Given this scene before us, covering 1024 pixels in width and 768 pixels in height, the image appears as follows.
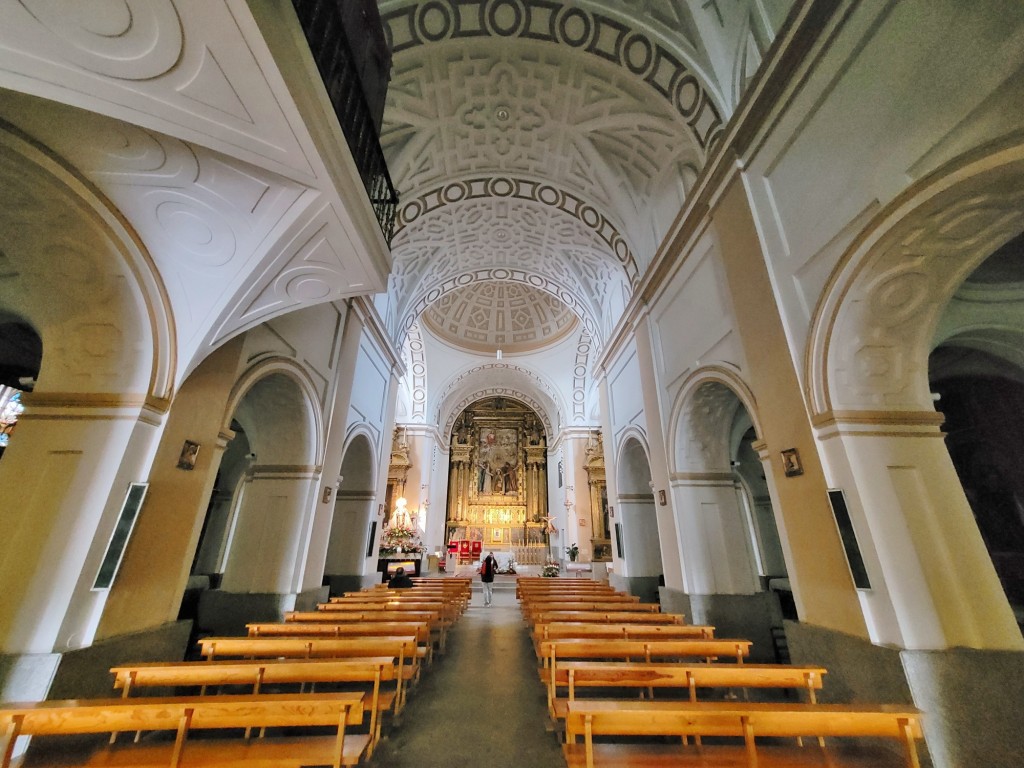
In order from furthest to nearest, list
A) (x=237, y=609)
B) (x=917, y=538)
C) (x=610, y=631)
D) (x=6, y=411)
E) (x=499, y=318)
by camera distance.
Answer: (x=499, y=318) < (x=6, y=411) < (x=237, y=609) < (x=610, y=631) < (x=917, y=538)

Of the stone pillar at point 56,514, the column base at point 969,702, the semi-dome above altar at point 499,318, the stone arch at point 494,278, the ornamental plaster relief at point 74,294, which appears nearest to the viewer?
the column base at point 969,702

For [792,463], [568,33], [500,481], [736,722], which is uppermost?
[568,33]

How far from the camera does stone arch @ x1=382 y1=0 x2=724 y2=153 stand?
16.9 feet

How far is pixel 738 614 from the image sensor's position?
16.8 ft

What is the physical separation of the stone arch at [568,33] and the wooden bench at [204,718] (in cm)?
646

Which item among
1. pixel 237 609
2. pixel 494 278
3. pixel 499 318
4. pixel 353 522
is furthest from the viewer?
pixel 499 318

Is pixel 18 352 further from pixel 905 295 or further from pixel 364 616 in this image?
pixel 905 295

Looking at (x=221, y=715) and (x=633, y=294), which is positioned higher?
(x=633, y=294)

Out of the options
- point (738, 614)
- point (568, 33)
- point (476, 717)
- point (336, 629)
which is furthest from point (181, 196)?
point (738, 614)

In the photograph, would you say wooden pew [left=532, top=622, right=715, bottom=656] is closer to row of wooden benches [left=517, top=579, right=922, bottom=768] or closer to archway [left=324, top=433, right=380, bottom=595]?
row of wooden benches [left=517, top=579, right=922, bottom=768]

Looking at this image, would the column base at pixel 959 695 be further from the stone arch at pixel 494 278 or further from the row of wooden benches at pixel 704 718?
the stone arch at pixel 494 278

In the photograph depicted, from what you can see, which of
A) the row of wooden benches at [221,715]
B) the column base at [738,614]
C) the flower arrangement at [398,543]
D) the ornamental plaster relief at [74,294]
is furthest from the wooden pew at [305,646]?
the flower arrangement at [398,543]

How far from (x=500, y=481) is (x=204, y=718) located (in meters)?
19.6

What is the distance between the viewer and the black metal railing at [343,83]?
295 centimetres
